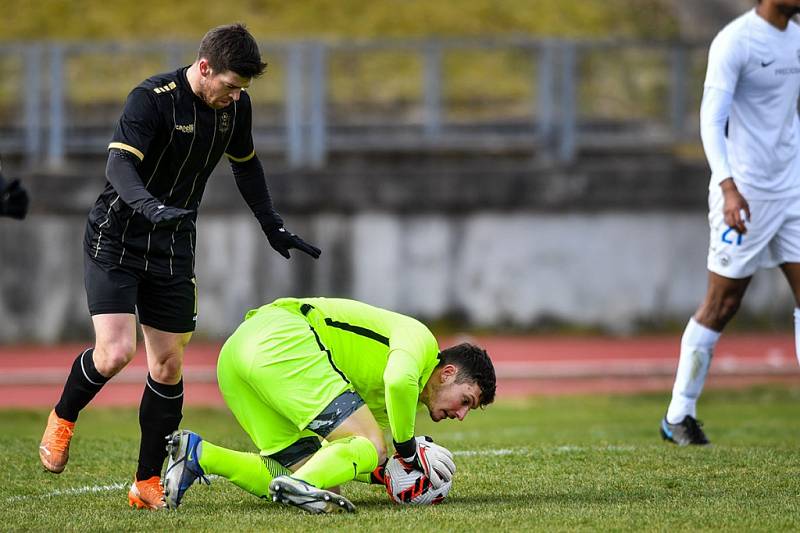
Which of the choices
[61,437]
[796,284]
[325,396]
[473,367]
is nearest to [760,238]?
[796,284]

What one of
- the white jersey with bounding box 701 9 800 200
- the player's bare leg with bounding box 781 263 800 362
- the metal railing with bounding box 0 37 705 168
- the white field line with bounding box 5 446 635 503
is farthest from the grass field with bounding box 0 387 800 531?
the metal railing with bounding box 0 37 705 168

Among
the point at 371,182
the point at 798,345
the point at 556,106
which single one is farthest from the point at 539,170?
the point at 798,345

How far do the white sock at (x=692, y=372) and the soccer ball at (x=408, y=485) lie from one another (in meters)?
2.50

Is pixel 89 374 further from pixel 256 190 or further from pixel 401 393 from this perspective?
pixel 401 393

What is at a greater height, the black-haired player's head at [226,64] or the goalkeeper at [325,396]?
the black-haired player's head at [226,64]

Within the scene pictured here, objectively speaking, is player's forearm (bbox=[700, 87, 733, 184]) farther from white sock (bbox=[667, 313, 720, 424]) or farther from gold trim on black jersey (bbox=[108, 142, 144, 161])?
gold trim on black jersey (bbox=[108, 142, 144, 161])

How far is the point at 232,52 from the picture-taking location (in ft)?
20.6

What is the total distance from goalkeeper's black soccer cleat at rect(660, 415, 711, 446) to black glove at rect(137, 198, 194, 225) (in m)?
3.81

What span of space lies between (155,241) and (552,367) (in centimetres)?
1048

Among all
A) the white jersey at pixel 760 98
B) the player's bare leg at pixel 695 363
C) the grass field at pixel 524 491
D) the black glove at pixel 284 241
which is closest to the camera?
the grass field at pixel 524 491

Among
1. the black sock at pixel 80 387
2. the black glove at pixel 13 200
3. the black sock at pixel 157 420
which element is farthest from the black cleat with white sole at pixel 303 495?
the black glove at pixel 13 200

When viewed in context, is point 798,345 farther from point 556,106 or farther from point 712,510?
point 556,106

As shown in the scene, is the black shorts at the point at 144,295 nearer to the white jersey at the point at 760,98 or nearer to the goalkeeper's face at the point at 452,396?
the goalkeeper's face at the point at 452,396

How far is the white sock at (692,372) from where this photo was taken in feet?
27.5
